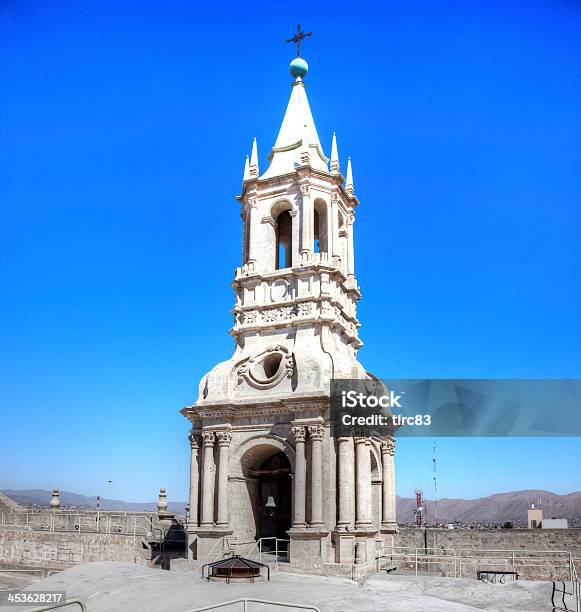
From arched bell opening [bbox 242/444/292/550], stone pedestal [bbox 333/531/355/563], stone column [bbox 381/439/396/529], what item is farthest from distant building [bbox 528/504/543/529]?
stone pedestal [bbox 333/531/355/563]

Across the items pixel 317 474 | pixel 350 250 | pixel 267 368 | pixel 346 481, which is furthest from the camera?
pixel 350 250

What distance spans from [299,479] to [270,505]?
1472mm

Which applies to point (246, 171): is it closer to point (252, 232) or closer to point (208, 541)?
point (252, 232)

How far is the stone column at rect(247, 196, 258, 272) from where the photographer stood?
100 ft

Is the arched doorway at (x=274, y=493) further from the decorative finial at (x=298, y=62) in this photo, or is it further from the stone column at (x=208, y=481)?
the decorative finial at (x=298, y=62)

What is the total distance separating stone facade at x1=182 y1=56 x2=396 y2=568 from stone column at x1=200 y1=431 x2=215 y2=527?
0.04 m

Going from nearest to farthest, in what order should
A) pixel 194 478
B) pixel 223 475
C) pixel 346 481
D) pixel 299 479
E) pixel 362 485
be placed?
pixel 346 481, pixel 299 479, pixel 362 485, pixel 223 475, pixel 194 478

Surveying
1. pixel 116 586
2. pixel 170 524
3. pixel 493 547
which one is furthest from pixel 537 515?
pixel 116 586

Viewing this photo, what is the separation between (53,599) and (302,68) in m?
28.0

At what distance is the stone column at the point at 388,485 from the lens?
29734mm

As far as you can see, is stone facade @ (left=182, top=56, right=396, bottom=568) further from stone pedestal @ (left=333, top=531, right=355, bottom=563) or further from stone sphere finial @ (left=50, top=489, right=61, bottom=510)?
stone sphere finial @ (left=50, top=489, right=61, bottom=510)

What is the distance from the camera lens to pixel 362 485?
83.0ft

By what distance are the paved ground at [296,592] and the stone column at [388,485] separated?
25.9 ft

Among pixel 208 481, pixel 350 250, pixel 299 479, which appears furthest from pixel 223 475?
pixel 350 250
